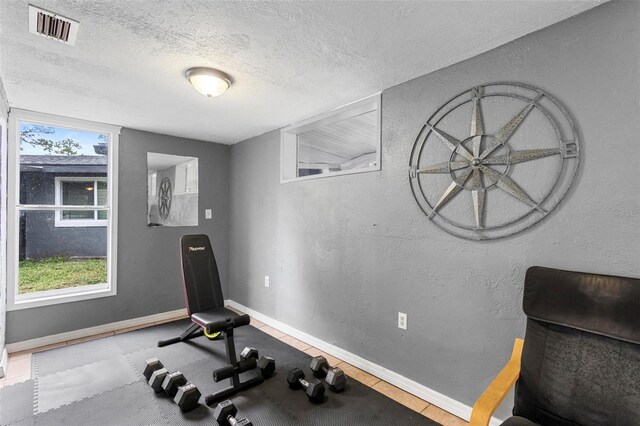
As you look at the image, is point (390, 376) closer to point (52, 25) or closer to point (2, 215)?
point (52, 25)

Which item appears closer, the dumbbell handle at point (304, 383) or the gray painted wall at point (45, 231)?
the dumbbell handle at point (304, 383)

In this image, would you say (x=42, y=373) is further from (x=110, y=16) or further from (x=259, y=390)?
(x=110, y=16)

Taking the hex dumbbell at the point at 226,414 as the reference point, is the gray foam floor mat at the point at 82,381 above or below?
below

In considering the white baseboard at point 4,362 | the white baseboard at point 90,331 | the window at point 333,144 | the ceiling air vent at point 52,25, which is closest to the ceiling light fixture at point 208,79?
the ceiling air vent at point 52,25

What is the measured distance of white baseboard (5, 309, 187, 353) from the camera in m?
2.93

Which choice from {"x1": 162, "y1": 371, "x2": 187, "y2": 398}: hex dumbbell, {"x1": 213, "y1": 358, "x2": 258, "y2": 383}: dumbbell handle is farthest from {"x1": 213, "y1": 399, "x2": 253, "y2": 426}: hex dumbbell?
{"x1": 162, "y1": 371, "x2": 187, "y2": 398}: hex dumbbell

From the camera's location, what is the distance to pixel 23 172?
300 centimetres

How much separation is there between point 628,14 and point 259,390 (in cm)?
305

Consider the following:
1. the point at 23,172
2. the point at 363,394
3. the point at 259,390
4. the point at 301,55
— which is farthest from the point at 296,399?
the point at 23,172

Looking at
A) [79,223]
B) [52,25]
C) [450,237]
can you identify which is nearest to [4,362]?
[79,223]

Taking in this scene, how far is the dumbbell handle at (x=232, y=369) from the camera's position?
226 cm

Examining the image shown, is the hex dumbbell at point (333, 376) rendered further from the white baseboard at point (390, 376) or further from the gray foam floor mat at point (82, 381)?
the gray foam floor mat at point (82, 381)

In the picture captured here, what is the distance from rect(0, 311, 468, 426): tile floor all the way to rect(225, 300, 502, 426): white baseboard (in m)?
0.03

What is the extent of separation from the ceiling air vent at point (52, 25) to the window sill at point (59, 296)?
258 centimetres
